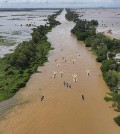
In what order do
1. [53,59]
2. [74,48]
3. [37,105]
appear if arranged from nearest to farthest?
1. [37,105]
2. [53,59]
3. [74,48]

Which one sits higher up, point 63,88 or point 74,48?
point 63,88

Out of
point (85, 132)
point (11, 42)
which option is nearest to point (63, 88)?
point (85, 132)

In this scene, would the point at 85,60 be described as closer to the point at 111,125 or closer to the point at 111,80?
the point at 111,80

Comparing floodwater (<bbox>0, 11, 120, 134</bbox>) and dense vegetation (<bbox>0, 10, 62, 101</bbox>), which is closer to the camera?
floodwater (<bbox>0, 11, 120, 134</bbox>)

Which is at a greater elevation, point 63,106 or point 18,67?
point 63,106

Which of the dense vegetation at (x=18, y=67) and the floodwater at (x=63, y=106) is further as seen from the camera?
the dense vegetation at (x=18, y=67)

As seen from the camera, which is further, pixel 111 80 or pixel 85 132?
pixel 111 80

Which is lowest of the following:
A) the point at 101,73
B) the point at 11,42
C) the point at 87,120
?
the point at 11,42

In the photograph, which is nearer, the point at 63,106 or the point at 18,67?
the point at 63,106
